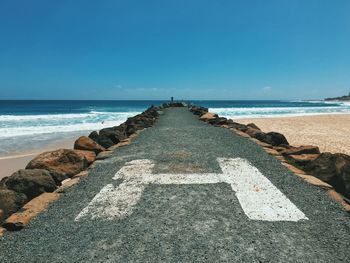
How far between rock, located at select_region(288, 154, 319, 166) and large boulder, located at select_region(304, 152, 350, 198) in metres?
0.44

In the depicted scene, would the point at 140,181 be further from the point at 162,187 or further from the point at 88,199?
the point at 88,199

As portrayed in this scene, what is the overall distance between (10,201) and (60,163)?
6.55 ft

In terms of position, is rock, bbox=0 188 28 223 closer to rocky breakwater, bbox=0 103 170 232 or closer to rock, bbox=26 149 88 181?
rocky breakwater, bbox=0 103 170 232

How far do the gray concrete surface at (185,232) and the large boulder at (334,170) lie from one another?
0.44 m

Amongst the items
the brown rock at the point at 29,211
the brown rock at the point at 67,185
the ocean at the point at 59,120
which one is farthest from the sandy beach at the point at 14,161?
the brown rock at the point at 29,211

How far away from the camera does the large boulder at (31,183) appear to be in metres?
4.95

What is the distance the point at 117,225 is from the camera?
400 centimetres

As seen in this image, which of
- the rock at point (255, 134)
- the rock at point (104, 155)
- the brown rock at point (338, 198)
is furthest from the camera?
the rock at point (255, 134)

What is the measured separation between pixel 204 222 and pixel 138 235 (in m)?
0.81

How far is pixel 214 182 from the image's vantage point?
5551mm

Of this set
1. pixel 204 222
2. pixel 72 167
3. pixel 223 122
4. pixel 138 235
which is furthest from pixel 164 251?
pixel 223 122

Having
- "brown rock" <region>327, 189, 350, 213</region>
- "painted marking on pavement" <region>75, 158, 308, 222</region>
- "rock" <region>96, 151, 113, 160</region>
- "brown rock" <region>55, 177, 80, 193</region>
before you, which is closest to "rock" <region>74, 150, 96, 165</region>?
"rock" <region>96, 151, 113, 160</region>

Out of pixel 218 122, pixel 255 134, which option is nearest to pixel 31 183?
pixel 255 134

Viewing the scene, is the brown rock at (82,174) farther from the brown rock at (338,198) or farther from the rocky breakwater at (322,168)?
the brown rock at (338,198)
